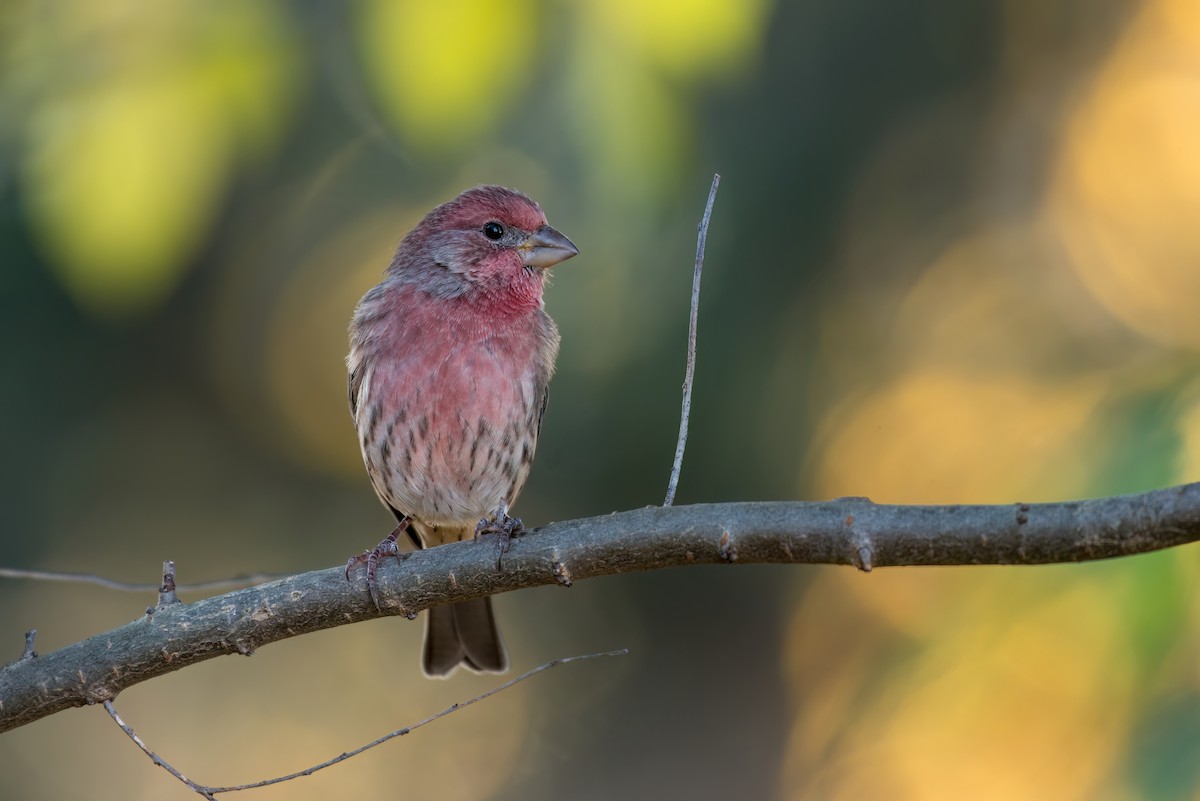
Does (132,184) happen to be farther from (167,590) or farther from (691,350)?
(691,350)

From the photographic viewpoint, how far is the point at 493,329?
4.03m

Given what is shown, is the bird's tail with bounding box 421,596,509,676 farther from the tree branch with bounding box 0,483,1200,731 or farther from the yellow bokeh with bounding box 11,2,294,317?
the yellow bokeh with bounding box 11,2,294,317

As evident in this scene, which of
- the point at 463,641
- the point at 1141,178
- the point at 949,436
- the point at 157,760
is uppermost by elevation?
the point at 1141,178

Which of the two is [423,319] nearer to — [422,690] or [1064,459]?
[1064,459]

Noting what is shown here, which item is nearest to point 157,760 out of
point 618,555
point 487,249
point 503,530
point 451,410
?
point 503,530

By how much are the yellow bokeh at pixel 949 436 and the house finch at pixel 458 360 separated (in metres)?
1.38

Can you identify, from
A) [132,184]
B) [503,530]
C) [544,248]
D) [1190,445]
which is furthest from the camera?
[544,248]

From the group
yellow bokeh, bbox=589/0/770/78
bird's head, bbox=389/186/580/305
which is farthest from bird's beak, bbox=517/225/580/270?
yellow bokeh, bbox=589/0/770/78

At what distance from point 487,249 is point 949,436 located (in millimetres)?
1867

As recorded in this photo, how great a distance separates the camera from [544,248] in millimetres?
4141

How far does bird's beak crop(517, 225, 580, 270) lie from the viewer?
4.08 metres

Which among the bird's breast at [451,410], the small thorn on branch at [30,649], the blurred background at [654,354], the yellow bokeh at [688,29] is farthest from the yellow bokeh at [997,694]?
the small thorn on branch at [30,649]

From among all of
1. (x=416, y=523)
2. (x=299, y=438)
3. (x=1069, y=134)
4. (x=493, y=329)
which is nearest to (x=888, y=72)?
(x=1069, y=134)

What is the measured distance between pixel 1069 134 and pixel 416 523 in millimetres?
3072
